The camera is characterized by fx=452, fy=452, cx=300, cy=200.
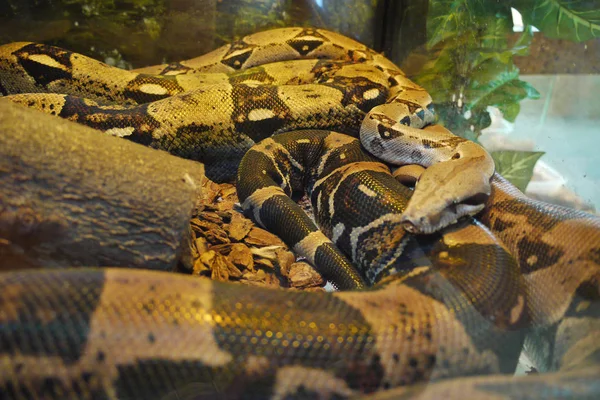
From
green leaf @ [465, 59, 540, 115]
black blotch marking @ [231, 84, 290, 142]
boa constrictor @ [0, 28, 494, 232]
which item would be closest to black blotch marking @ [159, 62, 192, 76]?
boa constrictor @ [0, 28, 494, 232]

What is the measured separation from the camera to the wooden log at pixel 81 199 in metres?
1.75

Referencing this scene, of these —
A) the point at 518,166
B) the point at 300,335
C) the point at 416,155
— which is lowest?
the point at 518,166

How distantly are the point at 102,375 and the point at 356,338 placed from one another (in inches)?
31.3

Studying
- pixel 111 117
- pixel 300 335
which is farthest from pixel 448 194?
pixel 111 117

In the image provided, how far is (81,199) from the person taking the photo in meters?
1.82

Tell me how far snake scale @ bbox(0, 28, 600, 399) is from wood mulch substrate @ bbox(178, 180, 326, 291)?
98mm

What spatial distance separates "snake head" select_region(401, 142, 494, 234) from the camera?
7.55ft

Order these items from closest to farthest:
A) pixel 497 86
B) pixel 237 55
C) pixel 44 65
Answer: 1. pixel 44 65
2. pixel 497 86
3. pixel 237 55

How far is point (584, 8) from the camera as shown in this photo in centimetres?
300

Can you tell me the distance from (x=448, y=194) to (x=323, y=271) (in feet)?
2.68

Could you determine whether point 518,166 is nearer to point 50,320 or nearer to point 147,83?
point 147,83

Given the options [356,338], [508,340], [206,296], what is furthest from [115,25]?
[508,340]

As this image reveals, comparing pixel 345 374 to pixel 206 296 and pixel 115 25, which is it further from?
pixel 115 25

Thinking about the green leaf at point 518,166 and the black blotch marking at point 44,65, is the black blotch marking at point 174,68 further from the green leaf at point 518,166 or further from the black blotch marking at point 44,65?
the green leaf at point 518,166
